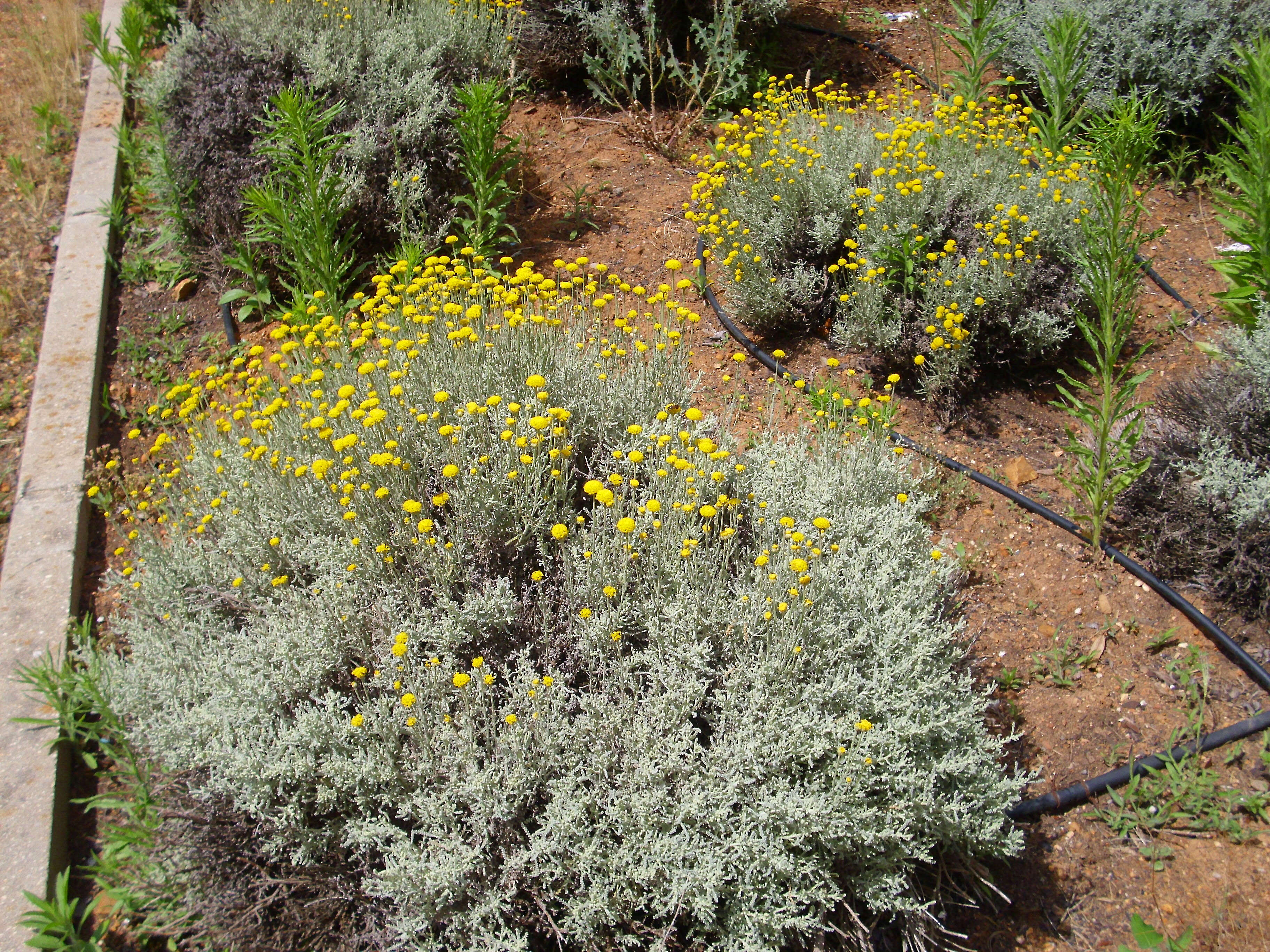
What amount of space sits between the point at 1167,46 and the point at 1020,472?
12.3 ft

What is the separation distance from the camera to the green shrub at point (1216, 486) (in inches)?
129

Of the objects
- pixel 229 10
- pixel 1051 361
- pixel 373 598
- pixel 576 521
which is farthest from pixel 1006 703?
pixel 229 10

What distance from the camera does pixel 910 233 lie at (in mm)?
4328

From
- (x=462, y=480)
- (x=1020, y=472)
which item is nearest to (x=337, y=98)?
(x=462, y=480)

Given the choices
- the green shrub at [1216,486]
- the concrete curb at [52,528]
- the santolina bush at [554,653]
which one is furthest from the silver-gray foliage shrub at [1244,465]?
the concrete curb at [52,528]

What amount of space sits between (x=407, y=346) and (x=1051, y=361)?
327 cm

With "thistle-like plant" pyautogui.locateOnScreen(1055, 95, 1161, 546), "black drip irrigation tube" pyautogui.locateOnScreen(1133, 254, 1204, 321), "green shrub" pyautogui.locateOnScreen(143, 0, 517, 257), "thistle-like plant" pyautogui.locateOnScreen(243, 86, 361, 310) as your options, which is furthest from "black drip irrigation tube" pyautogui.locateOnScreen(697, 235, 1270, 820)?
"green shrub" pyautogui.locateOnScreen(143, 0, 517, 257)

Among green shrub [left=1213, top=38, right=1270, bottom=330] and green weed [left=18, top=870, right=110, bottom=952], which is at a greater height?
green shrub [left=1213, top=38, right=1270, bottom=330]

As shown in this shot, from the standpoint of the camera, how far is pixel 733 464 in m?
3.21

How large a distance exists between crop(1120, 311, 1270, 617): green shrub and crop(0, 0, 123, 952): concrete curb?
14.5ft

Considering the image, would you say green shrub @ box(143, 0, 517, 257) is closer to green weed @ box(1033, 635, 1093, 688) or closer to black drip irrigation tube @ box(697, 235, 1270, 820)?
black drip irrigation tube @ box(697, 235, 1270, 820)

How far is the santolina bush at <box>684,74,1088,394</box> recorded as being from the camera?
13.8 feet

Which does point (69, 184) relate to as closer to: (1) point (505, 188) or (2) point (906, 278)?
(1) point (505, 188)

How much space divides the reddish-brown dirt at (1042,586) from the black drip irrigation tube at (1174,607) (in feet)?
0.14
